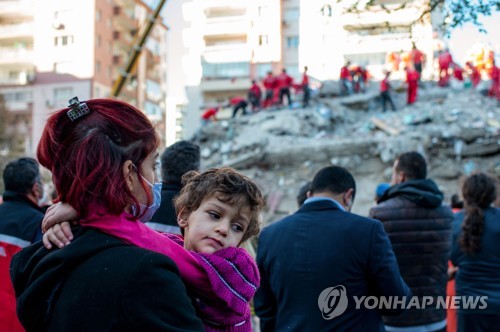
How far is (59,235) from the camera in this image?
1.58 meters

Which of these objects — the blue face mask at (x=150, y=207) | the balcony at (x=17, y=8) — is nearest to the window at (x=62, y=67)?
the balcony at (x=17, y=8)

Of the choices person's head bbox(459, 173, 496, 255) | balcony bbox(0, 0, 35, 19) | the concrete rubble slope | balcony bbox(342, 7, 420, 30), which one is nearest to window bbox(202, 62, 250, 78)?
balcony bbox(0, 0, 35, 19)

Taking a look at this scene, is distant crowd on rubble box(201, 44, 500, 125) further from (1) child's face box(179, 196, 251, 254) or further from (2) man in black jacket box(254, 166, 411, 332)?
(1) child's face box(179, 196, 251, 254)

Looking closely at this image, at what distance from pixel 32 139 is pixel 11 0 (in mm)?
14452

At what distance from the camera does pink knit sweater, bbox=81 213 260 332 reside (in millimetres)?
1555

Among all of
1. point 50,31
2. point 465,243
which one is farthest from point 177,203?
point 50,31

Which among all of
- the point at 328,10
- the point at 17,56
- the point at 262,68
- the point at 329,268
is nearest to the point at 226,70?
the point at 262,68

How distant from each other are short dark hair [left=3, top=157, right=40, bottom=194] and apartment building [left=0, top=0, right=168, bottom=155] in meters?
38.4

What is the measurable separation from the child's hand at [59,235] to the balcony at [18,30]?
4936cm

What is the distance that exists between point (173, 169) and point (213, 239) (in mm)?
1717

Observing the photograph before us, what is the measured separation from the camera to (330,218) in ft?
10.8

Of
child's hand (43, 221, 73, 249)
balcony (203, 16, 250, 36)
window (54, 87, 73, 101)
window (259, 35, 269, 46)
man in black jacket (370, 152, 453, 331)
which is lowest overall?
man in black jacket (370, 152, 453, 331)

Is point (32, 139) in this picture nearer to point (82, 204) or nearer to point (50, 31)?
point (50, 31)

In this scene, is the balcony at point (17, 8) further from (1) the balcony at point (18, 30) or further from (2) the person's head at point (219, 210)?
(2) the person's head at point (219, 210)
